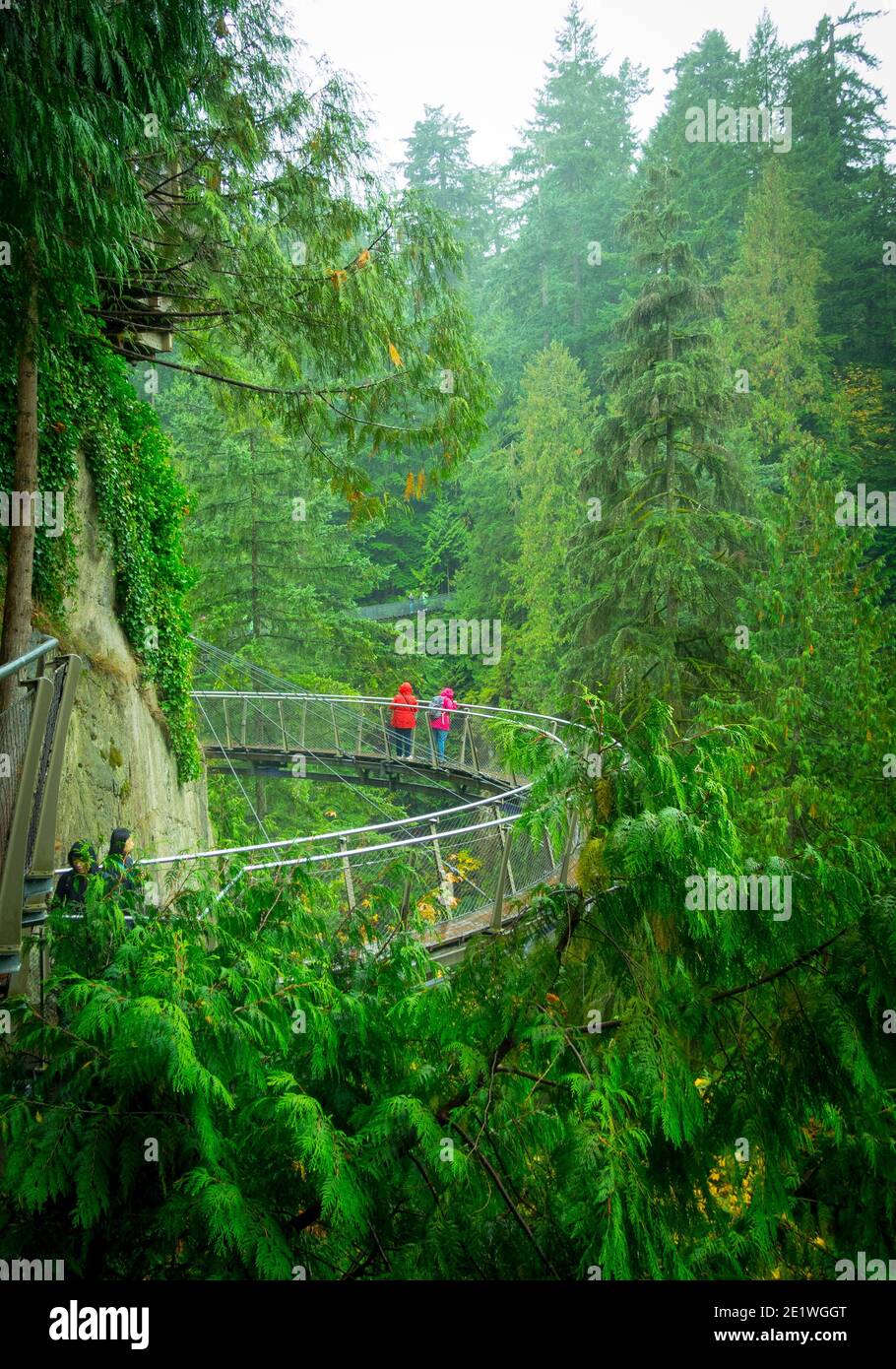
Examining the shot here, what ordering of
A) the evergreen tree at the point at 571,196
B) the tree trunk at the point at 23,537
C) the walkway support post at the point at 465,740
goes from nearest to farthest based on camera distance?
the tree trunk at the point at 23,537 → the walkway support post at the point at 465,740 → the evergreen tree at the point at 571,196

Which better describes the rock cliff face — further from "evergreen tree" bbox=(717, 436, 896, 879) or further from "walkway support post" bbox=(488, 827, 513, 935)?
"evergreen tree" bbox=(717, 436, 896, 879)

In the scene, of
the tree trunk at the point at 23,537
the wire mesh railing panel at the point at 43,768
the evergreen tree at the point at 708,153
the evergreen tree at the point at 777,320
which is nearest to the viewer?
the wire mesh railing panel at the point at 43,768

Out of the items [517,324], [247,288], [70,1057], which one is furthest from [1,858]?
[517,324]

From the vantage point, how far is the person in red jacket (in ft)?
57.4

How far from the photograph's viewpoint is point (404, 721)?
696 inches

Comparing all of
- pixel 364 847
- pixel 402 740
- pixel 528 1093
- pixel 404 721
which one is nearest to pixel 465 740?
pixel 402 740

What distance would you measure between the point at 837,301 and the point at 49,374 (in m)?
28.0

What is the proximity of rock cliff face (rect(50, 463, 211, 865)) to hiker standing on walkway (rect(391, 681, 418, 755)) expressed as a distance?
21.5 feet

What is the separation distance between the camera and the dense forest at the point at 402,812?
2662 millimetres

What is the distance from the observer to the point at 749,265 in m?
29.7

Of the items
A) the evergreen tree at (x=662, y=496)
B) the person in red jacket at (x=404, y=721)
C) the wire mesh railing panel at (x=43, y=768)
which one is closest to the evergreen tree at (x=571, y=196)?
the evergreen tree at (x=662, y=496)

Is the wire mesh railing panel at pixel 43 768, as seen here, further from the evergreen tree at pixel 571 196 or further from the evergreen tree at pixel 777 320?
the evergreen tree at pixel 571 196

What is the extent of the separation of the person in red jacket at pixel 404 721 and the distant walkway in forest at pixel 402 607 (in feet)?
68.0

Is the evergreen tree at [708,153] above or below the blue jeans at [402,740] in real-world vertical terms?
above
